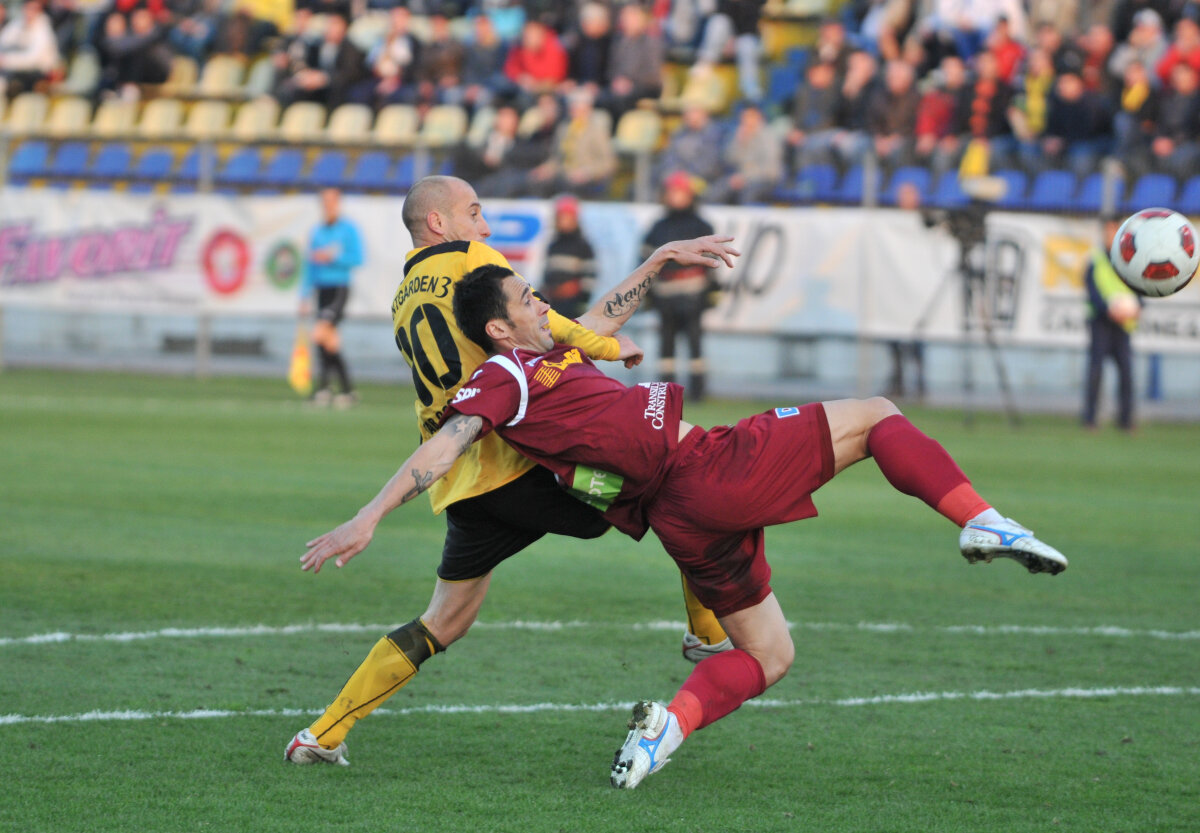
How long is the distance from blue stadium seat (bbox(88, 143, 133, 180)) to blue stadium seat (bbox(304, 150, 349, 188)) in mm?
2657

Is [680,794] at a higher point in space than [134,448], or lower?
higher

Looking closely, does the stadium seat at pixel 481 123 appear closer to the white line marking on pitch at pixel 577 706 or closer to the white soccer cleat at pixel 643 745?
the white line marking on pitch at pixel 577 706

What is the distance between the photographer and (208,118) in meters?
26.2

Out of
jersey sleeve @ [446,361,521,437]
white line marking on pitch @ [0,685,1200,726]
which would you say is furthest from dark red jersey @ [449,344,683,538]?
white line marking on pitch @ [0,685,1200,726]

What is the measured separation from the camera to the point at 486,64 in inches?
982

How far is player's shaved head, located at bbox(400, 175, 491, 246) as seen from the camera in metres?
5.44

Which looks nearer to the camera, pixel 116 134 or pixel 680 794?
pixel 680 794

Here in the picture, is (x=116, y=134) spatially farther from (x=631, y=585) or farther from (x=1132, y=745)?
(x=1132, y=745)

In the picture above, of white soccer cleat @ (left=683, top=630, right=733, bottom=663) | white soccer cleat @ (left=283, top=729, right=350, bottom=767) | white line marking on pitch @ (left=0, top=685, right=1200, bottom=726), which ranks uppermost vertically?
white soccer cleat @ (left=683, top=630, right=733, bottom=663)

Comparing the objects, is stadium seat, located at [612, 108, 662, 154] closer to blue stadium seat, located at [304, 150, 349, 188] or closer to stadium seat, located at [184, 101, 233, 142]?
blue stadium seat, located at [304, 150, 349, 188]

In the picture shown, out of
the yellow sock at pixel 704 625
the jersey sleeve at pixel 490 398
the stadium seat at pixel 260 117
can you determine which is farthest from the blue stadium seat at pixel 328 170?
the jersey sleeve at pixel 490 398

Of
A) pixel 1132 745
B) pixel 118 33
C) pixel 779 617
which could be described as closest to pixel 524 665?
pixel 779 617

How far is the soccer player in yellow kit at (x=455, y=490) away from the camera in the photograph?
5.03 metres

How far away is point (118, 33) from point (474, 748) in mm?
25357
